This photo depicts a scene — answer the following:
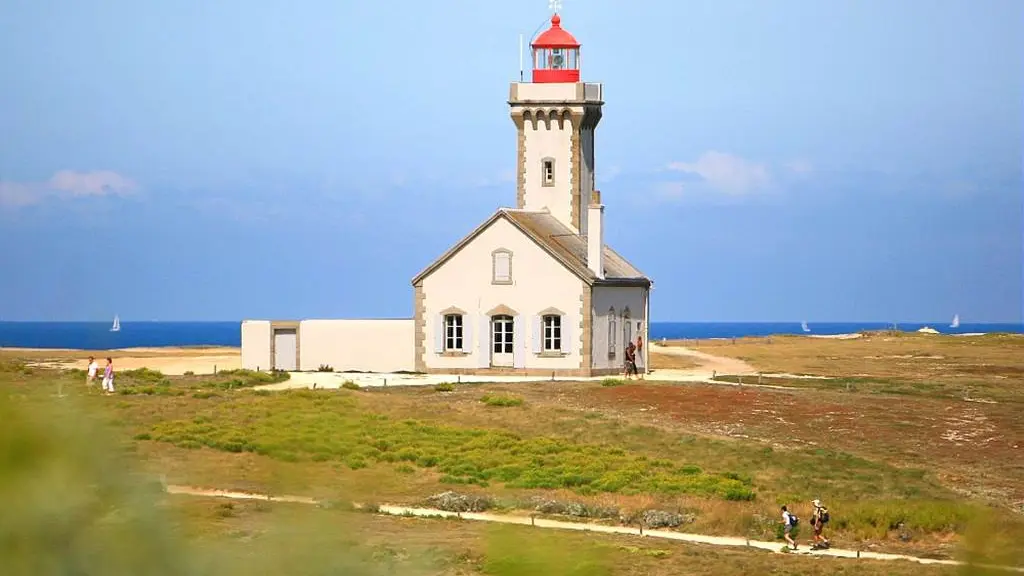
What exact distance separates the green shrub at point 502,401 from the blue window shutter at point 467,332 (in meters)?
7.87

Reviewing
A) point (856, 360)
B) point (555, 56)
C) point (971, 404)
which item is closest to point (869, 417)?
point (971, 404)

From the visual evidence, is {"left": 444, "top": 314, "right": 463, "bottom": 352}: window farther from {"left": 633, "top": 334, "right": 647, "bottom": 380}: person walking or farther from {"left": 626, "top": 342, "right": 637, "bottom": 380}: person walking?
{"left": 633, "top": 334, "right": 647, "bottom": 380}: person walking

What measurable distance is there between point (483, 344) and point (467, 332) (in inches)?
23.1

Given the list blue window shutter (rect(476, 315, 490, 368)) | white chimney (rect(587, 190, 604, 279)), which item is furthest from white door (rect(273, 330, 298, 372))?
white chimney (rect(587, 190, 604, 279))

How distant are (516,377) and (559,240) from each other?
173 inches

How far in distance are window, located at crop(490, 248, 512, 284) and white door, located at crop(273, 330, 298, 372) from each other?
6.70 metres

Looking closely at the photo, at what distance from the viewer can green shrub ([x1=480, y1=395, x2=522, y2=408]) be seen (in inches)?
1335

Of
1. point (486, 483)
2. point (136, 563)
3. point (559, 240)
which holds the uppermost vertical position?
point (559, 240)

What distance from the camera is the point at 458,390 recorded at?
122 feet

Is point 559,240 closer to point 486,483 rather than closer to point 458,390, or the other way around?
point 458,390

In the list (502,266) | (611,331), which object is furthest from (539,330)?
(611,331)

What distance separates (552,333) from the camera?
4172 centimetres

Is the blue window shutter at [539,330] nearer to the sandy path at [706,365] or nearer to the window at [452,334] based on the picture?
the window at [452,334]

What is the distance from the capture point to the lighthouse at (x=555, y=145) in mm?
45250
